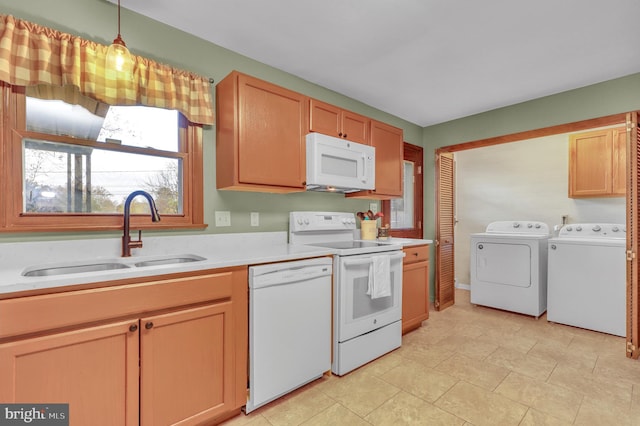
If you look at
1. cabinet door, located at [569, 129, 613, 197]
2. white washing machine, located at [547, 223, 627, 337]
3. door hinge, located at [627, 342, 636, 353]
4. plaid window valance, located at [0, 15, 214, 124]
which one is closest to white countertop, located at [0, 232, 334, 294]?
plaid window valance, located at [0, 15, 214, 124]

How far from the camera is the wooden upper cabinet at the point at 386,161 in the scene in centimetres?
287

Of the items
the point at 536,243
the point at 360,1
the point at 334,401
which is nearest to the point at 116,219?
the point at 334,401

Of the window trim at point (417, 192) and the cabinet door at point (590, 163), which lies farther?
the window trim at point (417, 192)

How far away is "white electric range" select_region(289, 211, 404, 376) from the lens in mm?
2066

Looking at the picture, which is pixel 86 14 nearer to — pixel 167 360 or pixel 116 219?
pixel 116 219

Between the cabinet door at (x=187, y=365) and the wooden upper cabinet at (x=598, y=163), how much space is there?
4004 mm

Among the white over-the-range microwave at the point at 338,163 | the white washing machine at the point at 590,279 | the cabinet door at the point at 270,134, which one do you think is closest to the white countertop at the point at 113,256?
the cabinet door at the point at 270,134

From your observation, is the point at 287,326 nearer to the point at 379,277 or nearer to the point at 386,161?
the point at 379,277

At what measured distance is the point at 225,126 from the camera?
2.01 meters

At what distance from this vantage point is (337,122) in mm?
2494

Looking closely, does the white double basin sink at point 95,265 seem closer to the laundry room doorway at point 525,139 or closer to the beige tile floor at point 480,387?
the beige tile floor at point 480,387

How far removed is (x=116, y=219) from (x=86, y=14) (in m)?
1.16

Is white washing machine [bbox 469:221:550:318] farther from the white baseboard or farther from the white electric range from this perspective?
the white electric range

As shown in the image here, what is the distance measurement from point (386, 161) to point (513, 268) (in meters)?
2.01
